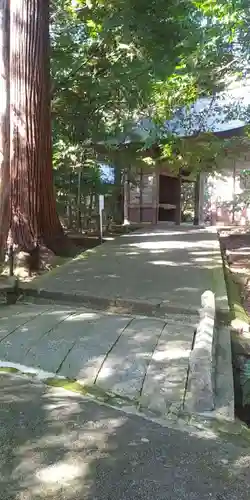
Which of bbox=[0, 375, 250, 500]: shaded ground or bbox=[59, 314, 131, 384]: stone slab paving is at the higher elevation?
bbox=[59, 314, 131, 384]: stone slab paving

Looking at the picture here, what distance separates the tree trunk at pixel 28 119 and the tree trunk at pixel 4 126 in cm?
9

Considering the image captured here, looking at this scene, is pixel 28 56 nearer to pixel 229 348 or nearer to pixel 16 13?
pixel 16 13

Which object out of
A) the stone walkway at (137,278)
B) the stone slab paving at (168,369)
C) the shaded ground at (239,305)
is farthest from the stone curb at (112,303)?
the shaded ground at (239,305)

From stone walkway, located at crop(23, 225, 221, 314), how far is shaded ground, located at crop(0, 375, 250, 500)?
6.03ft

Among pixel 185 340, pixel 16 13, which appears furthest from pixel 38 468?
pixel 16 13

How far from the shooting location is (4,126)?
6.61 m

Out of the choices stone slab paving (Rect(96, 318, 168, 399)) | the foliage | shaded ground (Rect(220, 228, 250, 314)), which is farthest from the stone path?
the foliage

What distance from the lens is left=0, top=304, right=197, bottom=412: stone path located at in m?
2.93

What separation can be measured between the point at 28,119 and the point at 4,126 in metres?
0.38

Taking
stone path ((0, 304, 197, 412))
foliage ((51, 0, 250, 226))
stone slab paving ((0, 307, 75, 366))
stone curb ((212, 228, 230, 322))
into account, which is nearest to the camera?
stone path ((0, 304, 197, 412))

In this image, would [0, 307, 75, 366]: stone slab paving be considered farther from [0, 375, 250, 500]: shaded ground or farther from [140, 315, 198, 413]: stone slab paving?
[140, 315, 198, 413]: stone slab paving

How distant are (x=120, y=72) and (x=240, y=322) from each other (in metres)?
6.36

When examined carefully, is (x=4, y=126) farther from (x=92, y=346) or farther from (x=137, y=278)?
(x=92, y=346)

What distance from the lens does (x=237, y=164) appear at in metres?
13.9
